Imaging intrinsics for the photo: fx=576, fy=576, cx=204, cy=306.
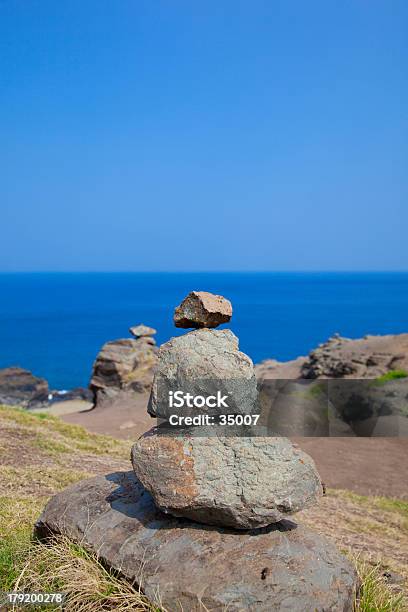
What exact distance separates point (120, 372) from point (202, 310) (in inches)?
736

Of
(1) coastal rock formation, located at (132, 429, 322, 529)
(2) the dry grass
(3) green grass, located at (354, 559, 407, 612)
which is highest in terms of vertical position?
(1) coastal rock formation, located at (132, 429, 322, 529)

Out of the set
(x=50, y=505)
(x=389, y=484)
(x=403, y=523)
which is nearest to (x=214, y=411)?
(x=50, y=505)

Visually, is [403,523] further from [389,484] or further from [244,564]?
[244,564]

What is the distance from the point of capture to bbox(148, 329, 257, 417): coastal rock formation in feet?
18.3

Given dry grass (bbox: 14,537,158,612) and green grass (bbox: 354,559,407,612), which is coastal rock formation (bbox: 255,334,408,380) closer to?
green grass (bbox: 354,559,407,612)

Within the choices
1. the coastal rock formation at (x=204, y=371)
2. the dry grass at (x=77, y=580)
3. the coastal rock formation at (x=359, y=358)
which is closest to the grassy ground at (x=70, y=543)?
the dry grass at (x=77, y=580)

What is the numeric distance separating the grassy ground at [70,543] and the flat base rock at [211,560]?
21 centimetres

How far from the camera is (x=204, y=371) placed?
18.4 ft

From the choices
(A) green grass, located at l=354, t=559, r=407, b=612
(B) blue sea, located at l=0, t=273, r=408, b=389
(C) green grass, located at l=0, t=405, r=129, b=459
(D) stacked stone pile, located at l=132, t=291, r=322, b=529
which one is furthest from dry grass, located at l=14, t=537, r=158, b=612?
(B) blue sea, located at l=0, t=273, r=408, b=389

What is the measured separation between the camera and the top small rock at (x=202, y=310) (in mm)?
5977

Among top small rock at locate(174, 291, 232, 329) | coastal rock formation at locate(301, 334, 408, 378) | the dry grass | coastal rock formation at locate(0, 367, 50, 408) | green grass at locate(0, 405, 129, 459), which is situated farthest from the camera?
coastal rock formation at locate(0, 367, 50, 408)

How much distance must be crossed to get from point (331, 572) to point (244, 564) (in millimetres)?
797

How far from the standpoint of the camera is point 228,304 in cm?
609

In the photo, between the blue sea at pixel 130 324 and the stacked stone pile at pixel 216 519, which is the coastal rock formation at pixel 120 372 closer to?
the stacked stone pile at pixel 216 519
